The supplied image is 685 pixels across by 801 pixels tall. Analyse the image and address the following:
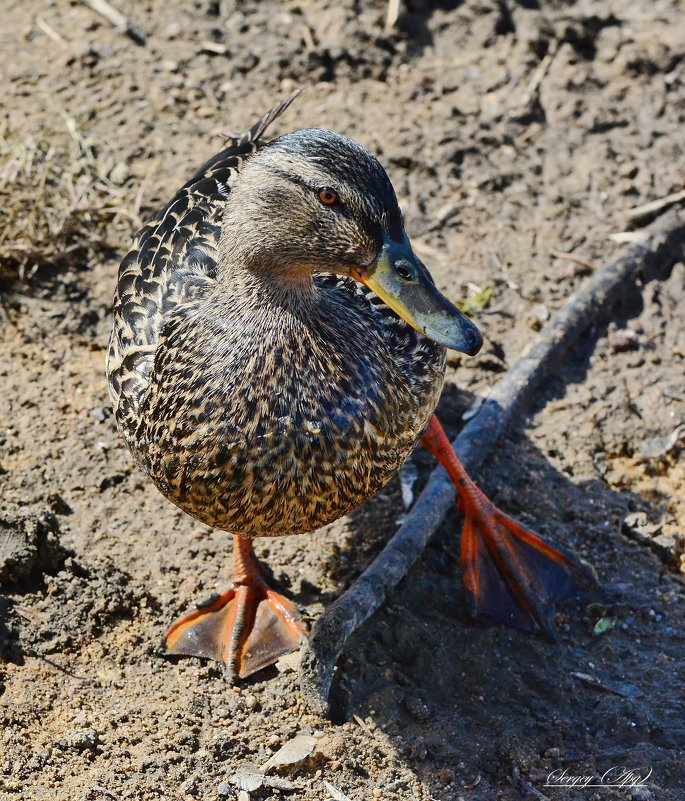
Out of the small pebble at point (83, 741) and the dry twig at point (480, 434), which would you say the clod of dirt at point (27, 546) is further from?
the dry twig at point (480, 434)

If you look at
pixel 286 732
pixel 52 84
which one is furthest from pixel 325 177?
pixel 52 84

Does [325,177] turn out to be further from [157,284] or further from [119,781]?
[119,781]

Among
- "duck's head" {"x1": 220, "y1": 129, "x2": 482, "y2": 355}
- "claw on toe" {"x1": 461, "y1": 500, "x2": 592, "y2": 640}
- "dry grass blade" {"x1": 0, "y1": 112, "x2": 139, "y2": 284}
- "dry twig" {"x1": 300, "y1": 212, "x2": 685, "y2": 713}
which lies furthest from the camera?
"dry grass blade" {"x1": 0, "y1": 112, "x2": 139, "y2": 284}

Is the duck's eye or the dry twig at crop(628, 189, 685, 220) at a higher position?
the duck's eye

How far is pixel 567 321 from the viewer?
4.75 meters

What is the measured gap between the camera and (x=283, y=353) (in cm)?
308

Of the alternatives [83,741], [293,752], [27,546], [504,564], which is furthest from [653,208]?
[83,741]

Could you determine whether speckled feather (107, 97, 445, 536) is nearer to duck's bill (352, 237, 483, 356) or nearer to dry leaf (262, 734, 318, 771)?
duck's bill (352, 237, 483, 356)

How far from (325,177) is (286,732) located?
1884 millimetres

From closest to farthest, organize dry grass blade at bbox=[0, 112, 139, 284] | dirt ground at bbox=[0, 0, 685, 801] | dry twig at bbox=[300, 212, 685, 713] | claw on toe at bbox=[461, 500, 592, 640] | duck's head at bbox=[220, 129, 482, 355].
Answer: duck's head at bbox=[220, 129, 482, 355]
dirt ground at bbox=[0, 0, 685, 801]
dry twig at bbox=[300, 212, 685, 713]
claw on toe at bbox=[461, 500, 592, 640]
dry grass blade at bbox=[0, 112, 139, 284]

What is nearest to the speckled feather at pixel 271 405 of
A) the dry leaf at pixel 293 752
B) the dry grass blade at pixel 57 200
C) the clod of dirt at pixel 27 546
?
the clod of dirt at pixel 27 546

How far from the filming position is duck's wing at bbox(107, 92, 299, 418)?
3.50m

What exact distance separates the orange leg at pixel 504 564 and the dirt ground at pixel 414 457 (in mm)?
98

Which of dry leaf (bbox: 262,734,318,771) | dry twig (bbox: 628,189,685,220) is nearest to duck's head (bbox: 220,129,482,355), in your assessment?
dry leaf (bbox: 262,734,318,771)
